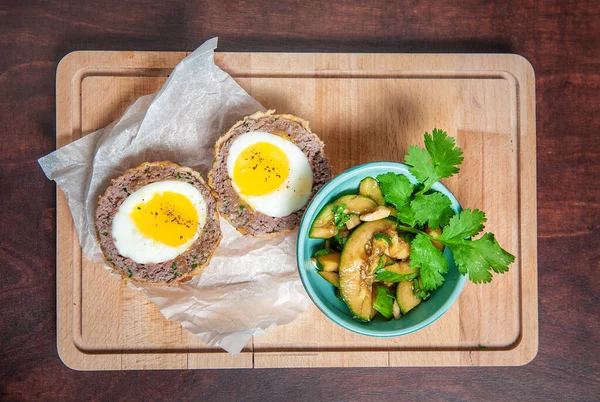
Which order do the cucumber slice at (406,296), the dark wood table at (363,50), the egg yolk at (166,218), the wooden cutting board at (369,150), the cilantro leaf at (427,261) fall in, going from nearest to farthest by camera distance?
the cilantro leaf at (427,261) < the cucumber slice at (406,296) < the egg yolk at (166,218) < the wooden cutting board at (369,150) < the dark wood table at (363,50)

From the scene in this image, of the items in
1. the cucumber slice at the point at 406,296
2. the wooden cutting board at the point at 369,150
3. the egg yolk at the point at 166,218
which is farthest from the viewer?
the wooden cutting board at the point at 369,150

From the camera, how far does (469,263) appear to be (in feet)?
5.55

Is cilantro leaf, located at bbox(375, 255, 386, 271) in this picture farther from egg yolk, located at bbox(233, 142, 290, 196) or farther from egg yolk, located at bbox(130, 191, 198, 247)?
egg yolk, located at bbox(130, 191, 198, 247)

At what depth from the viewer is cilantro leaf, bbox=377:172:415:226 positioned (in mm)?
1714

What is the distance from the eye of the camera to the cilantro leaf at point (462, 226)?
168 centimetres

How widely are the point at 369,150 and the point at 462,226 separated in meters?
0.56

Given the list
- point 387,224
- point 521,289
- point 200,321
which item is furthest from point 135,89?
point 521,289

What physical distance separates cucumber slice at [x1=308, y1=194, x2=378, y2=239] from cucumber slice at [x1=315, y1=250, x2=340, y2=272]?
6cm

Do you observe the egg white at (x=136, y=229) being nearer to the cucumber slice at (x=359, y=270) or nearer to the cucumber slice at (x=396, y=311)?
the cucumber slice at (x=359, y=270)

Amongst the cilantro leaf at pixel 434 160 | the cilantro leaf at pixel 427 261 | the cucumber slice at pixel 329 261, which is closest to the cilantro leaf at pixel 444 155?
the cilantro leaf at pixel 434 160

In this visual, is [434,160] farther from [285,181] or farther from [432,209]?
[285,181]

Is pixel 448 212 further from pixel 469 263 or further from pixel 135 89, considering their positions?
pixel 135 89

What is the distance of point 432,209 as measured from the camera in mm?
1697

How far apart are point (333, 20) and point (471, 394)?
175 centimetres
